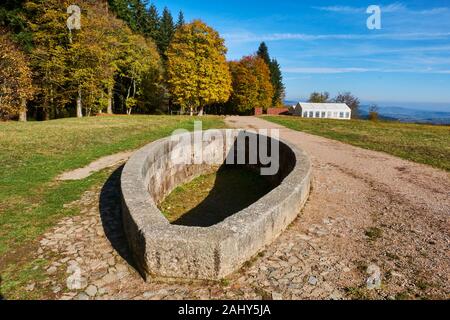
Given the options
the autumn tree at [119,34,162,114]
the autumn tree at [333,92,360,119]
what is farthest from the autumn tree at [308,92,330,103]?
the autumn tree at [119,34,162,114]

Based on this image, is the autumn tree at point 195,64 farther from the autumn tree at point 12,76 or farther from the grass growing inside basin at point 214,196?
the grass growing inside basin at point 214,196

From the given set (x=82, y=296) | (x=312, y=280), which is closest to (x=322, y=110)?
(x=312, y=280)

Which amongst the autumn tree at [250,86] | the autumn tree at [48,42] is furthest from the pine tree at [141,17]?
the autumn tree at [48,42]

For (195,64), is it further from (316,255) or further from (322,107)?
(322,107)

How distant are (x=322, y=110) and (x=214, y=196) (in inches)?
2312

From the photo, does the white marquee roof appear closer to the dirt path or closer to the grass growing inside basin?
the grass growing inside basin

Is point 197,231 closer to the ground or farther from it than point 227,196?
farther from it

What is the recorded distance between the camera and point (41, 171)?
7.83 m

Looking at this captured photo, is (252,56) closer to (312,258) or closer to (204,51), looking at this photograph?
(204,51)

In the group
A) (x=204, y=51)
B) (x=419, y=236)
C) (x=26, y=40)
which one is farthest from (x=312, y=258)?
(x=204, y=51)

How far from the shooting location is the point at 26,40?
21.9 meters

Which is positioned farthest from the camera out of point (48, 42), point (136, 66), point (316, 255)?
point (136, 66)

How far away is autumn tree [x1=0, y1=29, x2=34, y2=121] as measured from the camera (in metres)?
19.4

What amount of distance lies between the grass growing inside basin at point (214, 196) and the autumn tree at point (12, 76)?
681 inches
